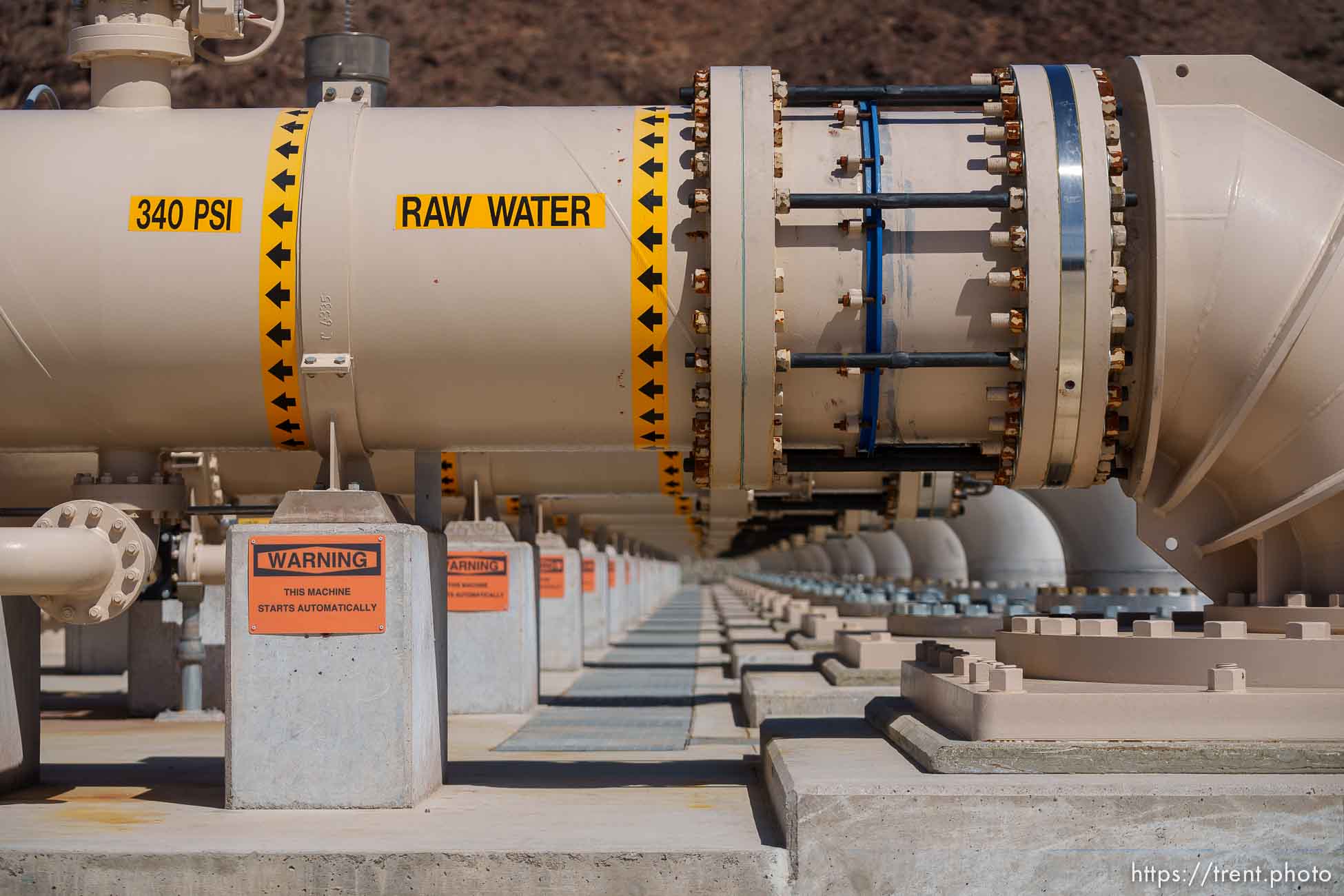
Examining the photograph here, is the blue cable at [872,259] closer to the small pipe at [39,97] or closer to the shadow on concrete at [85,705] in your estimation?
the small pipe at [39,97]

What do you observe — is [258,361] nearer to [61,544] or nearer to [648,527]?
[61,544]

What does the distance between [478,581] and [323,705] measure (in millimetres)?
7994

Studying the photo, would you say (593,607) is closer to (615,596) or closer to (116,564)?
(615,596)

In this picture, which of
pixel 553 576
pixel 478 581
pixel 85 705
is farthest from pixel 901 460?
pixel 553 576

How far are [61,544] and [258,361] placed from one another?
1110mm

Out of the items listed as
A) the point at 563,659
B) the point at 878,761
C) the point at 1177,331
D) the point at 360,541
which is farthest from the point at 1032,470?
the point at 563,659

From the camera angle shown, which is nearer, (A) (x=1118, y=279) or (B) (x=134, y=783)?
(A) (x=1118, y=279)

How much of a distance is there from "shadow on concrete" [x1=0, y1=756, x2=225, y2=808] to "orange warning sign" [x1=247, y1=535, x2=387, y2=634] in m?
0.94

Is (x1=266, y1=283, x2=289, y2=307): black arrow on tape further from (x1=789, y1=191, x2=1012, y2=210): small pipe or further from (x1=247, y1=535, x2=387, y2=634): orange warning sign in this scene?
(x1=789, y1=191, x2=1012, y2=210): small pipe

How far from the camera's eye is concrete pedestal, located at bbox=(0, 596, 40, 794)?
26.2 ft

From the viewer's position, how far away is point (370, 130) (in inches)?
287

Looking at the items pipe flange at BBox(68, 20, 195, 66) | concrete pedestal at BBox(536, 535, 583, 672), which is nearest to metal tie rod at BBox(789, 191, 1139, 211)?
pipe flange at BBox(68, 20, 195, 66)

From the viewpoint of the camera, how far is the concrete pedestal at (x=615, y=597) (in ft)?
96.5

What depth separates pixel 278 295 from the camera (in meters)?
7.05
